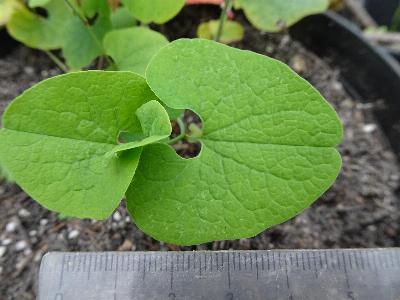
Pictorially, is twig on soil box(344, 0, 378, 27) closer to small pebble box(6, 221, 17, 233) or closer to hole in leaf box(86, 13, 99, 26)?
hole in leaf box(86, 13, 99, 26)

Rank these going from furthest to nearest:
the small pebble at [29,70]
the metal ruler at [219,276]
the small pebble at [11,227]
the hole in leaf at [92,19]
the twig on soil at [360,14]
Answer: the twig on soil at [360,14] < the small pebble at [29,70] < the hole in leaf at [92,19] < the small pebble at [11,227] < the metal ruler at [219,276]

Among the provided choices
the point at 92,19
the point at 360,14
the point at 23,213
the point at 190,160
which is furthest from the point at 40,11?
the point at 360,14

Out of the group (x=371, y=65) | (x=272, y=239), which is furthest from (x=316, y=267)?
(x=371, y=65)

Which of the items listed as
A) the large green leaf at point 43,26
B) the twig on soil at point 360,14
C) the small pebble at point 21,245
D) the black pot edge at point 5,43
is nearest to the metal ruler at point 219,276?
the small pebble at point 21,245

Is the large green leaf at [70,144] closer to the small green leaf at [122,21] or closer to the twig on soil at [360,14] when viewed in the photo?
the small green leaf at [122,21]

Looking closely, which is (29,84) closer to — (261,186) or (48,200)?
(48,200)
